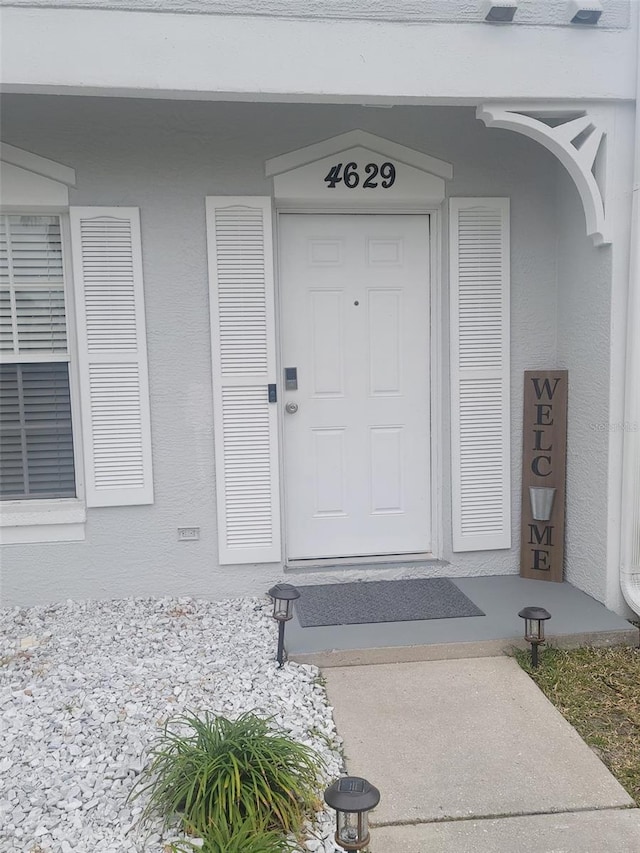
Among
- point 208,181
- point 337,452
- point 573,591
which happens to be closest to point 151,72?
point 208,181

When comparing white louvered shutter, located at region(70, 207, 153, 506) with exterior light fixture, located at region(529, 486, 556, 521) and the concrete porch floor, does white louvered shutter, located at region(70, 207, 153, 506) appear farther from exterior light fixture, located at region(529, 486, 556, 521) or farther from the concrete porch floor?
exterior light fixture, located at region(529, 486, 556, 521)

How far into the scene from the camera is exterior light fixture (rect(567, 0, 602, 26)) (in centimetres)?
315

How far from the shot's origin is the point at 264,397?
12.7 ft

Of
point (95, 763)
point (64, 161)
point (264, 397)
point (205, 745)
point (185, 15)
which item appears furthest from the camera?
point (264, 397)

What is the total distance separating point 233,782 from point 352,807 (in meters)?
0.44

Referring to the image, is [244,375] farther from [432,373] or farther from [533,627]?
[533,627]

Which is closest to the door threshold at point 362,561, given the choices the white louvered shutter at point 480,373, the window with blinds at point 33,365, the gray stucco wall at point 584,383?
the white louvered shutter at point 480,373

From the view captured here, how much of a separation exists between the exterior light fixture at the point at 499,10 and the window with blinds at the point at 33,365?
2383 mm

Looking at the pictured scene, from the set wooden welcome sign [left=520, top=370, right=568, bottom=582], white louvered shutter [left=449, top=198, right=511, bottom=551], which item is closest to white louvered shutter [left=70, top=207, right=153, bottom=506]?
white louvered shutter [left=449, top=198, right=511, bottom=551]

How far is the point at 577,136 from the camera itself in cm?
339

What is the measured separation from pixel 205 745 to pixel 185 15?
2.90m

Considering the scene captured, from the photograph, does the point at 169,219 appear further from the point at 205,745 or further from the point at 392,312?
the point at 205,745

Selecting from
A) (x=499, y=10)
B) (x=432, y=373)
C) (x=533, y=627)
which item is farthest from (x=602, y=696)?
(x=499, y=10)

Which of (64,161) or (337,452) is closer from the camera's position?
(64,161)
